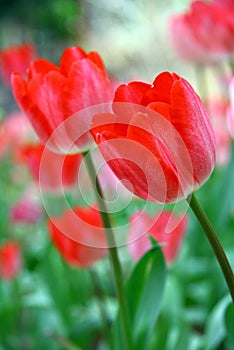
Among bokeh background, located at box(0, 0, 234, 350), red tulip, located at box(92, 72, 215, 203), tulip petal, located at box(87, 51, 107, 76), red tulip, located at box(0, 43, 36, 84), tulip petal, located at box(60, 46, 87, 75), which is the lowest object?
bokeh background, located at box(0, 0, 234, 350)

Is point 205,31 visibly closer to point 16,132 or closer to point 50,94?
point 50,94

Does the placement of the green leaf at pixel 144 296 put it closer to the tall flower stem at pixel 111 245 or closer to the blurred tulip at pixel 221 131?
the tall flower stem at pixel 111 245

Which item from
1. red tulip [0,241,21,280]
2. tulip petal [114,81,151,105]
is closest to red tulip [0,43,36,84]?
red tulip [0,241,21,280]

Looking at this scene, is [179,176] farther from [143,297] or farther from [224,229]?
[224,229]

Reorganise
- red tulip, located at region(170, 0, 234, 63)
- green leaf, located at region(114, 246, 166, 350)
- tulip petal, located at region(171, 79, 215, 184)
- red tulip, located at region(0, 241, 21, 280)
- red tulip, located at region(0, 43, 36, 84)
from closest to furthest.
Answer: tulip petal, located at region(171, 79, 215, 184), green leaf, located at region(114, 246, 166, 350), red tulip, located at region(170, 0, 234, 63), red tulip, located at region(0, 241, 21, 280), red tulip, located at region(0, 43, 36, 84)

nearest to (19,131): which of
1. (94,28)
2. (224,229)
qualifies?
(224,229)

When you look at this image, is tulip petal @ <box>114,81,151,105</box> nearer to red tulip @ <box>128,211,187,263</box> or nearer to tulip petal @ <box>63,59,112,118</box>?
tulip petal @ <box>63,59,112,118</box>
